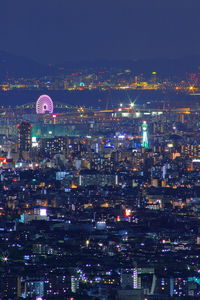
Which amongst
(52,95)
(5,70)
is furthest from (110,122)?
(5,70)

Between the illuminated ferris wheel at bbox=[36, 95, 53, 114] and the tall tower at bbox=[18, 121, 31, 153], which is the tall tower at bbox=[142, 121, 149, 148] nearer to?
the tall tower at bbox=[18, 121, 31, 153]

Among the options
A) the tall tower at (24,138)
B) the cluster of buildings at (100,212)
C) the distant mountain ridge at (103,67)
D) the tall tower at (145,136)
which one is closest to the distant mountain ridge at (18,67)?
the distant mountain ridge at (103,67)

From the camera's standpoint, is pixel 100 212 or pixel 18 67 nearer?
pixel 100 212

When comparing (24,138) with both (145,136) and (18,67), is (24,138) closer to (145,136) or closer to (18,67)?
(145,136)

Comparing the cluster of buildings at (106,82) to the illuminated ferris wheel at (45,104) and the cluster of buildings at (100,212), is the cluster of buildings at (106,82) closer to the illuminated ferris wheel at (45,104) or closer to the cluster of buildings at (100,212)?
the illuminated ferris wheel at (45,104)

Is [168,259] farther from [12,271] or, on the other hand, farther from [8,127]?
[8,127]

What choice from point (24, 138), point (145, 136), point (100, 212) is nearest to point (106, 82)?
point (145, 136)
